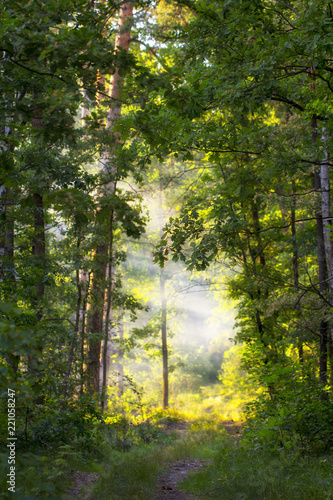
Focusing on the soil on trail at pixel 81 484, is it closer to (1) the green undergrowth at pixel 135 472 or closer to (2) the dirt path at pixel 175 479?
(1) the green undergrowth at pixel 135 472

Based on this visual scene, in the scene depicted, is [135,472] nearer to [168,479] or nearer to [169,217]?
[168,479]

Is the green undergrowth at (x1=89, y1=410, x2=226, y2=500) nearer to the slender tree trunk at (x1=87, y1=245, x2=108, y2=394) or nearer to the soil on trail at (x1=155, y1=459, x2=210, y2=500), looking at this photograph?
the soil on trail at (x1=155, y1=459, x2=210, y2=500)

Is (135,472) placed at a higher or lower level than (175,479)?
higher

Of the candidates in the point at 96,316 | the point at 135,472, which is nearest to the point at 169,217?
the point at 135,472

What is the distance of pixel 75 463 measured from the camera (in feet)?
18.7

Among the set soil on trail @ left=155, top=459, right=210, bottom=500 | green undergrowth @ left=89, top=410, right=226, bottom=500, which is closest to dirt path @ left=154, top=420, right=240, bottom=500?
soil on trail @ left=155, top=459, right=210, bottom=500

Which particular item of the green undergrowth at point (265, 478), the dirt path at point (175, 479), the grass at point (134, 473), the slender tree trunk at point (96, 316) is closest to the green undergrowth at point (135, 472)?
the grass at point (134, 473)

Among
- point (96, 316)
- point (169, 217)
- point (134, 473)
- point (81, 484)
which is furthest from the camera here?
point (96, 316)

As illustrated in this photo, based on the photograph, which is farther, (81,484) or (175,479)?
(175,479)

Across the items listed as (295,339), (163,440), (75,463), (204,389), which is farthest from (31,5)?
(204,389)

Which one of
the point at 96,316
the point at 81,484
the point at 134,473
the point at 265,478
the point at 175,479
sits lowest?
the point at 175,479

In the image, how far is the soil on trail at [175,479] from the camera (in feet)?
17.4

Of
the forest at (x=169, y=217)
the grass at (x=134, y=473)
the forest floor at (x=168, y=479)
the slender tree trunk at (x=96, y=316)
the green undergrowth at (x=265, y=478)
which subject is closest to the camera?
the forest at (x=169, y=217)

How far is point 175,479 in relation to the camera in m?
6.48
